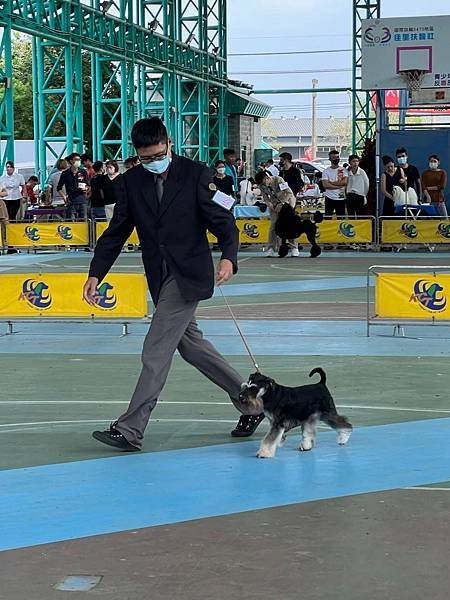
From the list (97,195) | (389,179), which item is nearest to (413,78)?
(389,179)

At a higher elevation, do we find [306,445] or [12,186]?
[12,186]

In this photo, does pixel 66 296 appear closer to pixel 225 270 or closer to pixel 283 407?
pixel 225 270

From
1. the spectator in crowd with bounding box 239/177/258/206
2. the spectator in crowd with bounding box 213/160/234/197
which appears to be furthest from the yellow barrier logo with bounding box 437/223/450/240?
the spectator in crowd with bounding box 239/177/258/206

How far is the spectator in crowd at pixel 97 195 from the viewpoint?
81.6 feet

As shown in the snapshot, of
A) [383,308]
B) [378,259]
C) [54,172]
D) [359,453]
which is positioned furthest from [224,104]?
[359,453]

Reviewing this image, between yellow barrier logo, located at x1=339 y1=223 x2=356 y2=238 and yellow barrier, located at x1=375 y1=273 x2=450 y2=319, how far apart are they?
12782 mm

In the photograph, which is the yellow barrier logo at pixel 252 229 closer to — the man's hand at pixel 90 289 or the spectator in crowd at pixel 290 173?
the spectator in crowd at pixel 290 173

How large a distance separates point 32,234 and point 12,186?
117cm

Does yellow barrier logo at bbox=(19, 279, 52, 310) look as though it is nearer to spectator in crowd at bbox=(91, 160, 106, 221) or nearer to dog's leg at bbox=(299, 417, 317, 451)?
dog's leg at bbox=(299, 417, 317, 451)

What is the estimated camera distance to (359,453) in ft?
23.1

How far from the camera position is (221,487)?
622cm

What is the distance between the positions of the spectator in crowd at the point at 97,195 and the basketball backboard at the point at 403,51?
6171 mm

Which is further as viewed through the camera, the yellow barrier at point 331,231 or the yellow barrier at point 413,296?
the yellow barrier at point 331,231

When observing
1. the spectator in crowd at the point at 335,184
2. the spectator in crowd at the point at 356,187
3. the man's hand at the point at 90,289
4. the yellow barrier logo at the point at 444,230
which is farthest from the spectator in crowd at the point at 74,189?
the man's hand at the point at 90,289
